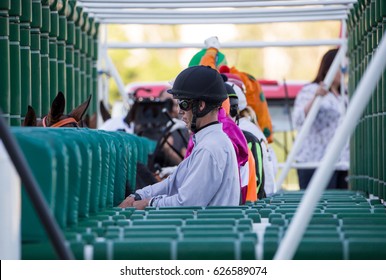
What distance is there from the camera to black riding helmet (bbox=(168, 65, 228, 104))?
8.81 meters

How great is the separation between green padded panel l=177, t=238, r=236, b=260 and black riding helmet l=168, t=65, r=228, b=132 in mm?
3186

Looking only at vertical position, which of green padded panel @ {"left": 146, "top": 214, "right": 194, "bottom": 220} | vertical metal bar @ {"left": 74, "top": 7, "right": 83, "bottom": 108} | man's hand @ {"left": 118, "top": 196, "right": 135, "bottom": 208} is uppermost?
vertical metal bar @ {"left": 74, "top": 7, "right": 83, "bottom": 108}

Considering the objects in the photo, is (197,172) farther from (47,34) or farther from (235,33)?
(235,33)

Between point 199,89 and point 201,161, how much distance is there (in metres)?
0.70

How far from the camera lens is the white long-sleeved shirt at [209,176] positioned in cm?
820

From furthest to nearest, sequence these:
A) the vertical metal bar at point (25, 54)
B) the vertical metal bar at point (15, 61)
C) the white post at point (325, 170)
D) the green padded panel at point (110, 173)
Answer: the vertical metal bar at point (25, 54) < the vertical metal bar at point (15, 61) < the green padded panel at point (110, 173) < the white post at point (325, 170)

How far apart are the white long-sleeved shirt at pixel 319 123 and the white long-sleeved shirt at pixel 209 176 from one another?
25.2ft

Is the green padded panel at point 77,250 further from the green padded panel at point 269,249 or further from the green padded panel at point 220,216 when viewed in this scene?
the green padded panel at point 220,216

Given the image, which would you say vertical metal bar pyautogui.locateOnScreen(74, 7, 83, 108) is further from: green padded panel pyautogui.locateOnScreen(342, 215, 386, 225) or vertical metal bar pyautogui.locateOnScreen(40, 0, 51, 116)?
green padded panel pyautogui.locateOnScreen(342, 215, 386, 225)

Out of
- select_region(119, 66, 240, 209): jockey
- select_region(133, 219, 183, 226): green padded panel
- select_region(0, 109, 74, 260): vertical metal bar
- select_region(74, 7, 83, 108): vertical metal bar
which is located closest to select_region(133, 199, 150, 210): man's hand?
select_region(119, 66, 240, 209): jockey

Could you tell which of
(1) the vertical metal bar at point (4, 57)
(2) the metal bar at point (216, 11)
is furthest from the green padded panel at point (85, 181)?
(2) the metal bar at point (216, 11)
